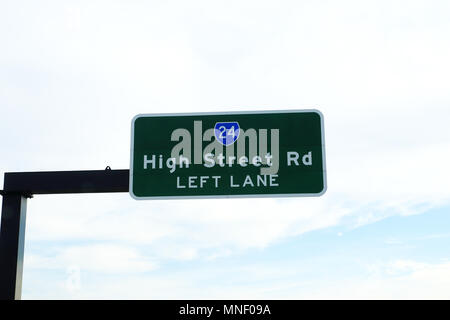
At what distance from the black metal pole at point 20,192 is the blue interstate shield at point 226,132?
1.55m

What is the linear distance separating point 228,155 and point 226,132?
0.39 meters

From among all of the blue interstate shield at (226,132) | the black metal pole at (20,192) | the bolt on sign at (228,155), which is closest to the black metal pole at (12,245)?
the black metal pole at (20,192)

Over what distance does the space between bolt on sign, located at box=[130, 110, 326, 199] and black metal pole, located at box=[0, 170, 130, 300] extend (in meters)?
0.60

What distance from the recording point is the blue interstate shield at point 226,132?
11.2 m

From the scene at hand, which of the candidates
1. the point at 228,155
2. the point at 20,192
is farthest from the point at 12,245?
the point at 228,155

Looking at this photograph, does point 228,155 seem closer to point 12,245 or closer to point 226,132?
point 226,132

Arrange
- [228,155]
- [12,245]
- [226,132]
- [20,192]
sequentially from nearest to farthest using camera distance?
[228,155] → [226,132] → [12,245] → [20,192]

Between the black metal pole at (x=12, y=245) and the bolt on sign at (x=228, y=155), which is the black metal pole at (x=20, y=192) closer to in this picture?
the black metal pole at (x=12, y=245)

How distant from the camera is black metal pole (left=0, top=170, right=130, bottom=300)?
37.3 feet

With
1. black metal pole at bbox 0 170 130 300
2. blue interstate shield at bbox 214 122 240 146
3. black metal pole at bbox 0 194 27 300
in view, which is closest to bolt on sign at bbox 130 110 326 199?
blue interstate shield at bbox 214 122 240 146

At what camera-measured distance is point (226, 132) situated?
11219 millimetres

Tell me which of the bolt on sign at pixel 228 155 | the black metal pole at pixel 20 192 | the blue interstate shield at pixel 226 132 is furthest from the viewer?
the black metal pole at pixel 20 192
